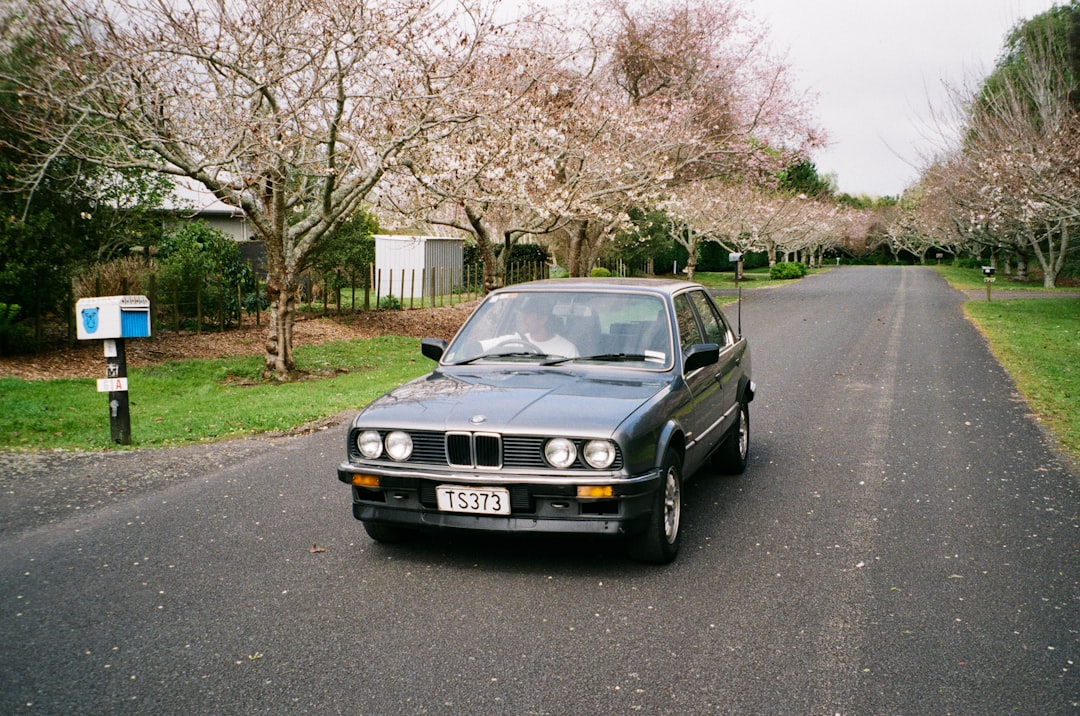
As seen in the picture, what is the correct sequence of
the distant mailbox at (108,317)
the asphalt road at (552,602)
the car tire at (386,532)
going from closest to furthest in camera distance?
the asphalt road at (552,602)
the car tire at (386,532)
the distant mailbox at (108,317)

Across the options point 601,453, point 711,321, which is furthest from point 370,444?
point 711,321

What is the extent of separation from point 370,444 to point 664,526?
5.42ft

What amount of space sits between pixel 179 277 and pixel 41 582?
12681 mm

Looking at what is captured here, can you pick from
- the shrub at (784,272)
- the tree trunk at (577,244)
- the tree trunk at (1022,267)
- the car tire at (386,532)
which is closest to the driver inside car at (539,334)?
the car tire at (386,532)

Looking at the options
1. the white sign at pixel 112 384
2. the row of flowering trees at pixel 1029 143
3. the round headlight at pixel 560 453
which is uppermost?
the row of flowering trees at pixel 1029 143

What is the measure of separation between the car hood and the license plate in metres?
0.31

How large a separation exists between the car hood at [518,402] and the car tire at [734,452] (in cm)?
177

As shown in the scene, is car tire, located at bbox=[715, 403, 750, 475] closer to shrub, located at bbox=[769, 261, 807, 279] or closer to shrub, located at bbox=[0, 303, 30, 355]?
shrub, located at bbox=[0, 303, 30, 355]

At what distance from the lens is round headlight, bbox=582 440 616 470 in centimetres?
470

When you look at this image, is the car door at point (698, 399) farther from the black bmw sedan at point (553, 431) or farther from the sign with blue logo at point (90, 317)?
the sign with blue logo at point (90, 317)

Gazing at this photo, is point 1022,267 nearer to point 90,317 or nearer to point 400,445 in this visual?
point 90,317

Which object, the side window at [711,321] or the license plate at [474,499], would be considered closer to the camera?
the license plate at [474,499]

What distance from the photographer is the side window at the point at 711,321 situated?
7070 millimetres

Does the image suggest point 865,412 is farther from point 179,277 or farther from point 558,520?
point 179,277
